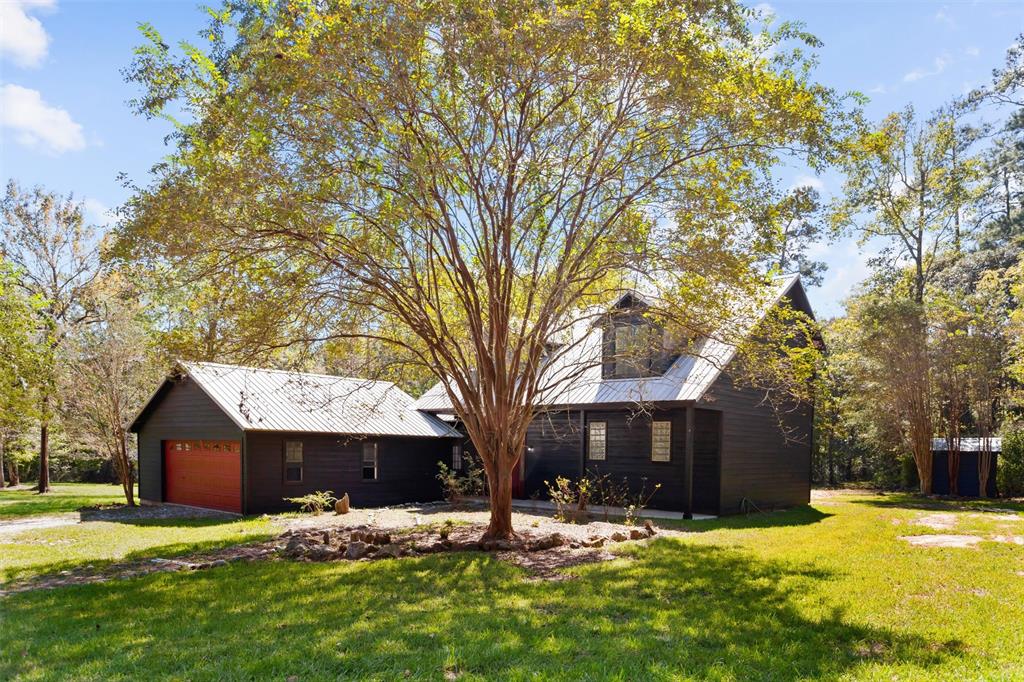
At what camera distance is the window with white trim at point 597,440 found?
20.2 meters

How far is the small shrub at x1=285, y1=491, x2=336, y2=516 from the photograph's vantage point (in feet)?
60.4

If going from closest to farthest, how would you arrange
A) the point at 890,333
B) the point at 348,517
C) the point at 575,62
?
the point at 575,62 < the point at 348,517 < the point at 890,333

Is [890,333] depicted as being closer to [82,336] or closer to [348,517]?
[348,517]

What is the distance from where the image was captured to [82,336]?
19.5 meters

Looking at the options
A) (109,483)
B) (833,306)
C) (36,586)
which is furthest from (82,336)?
(833,306)

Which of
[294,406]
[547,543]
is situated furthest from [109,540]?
[547,543]

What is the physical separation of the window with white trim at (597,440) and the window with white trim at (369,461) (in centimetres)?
624

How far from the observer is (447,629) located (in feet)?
22.1

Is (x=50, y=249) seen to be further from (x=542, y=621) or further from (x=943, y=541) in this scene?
(x=943, y=541)

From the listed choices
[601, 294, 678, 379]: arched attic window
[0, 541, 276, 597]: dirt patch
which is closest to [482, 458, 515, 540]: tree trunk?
[601, 294, 678, 379]: arched attic window

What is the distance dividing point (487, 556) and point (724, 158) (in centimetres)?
740

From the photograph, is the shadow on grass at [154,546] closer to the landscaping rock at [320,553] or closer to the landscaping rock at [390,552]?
the landscaping rock at [320,553]

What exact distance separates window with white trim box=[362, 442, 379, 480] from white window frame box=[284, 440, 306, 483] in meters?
1.99

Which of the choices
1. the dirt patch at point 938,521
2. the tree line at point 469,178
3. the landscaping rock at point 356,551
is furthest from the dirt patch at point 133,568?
the dirt patch at point 938,521
